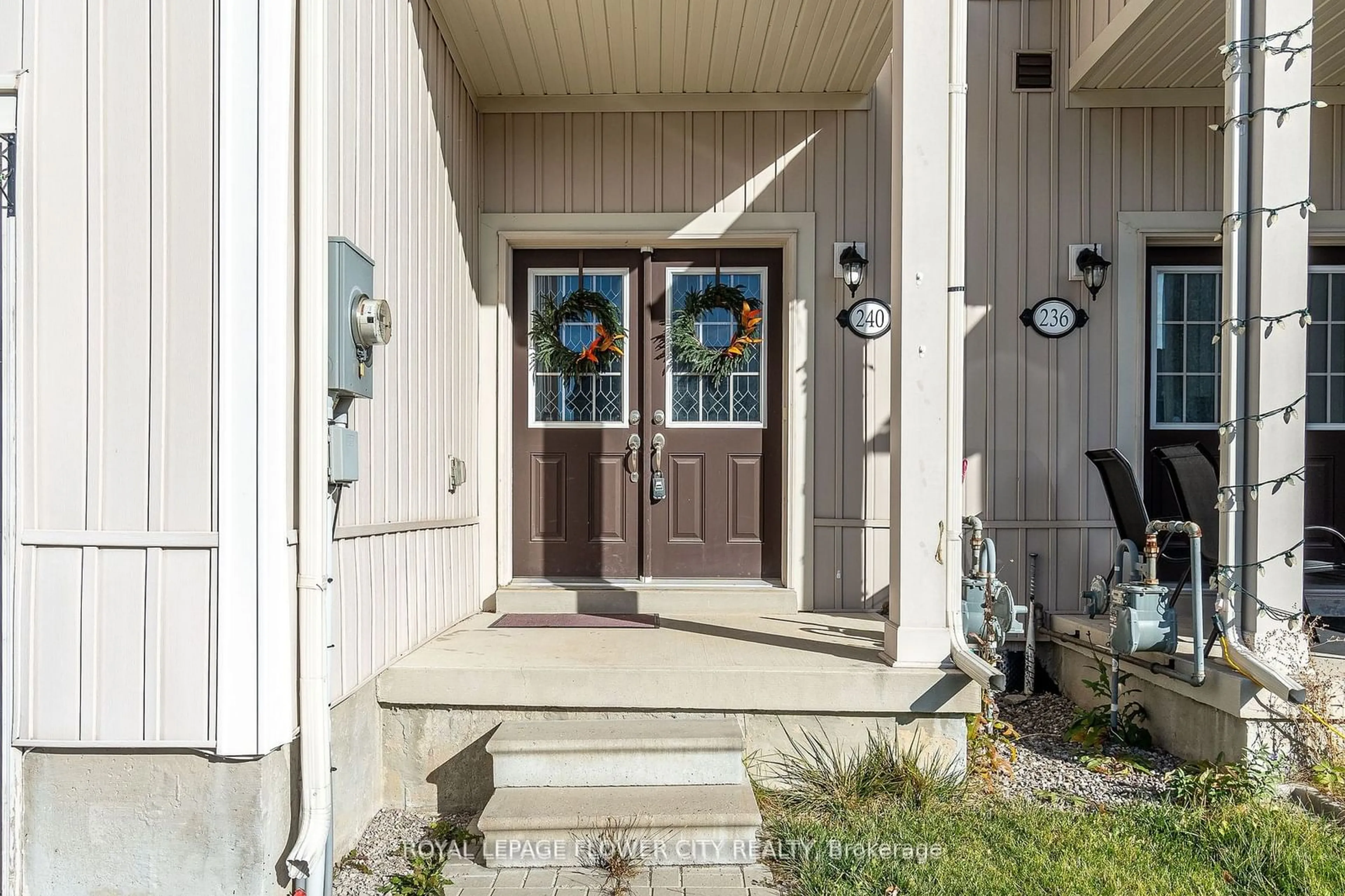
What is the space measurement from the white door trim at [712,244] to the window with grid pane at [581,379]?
0.66ft

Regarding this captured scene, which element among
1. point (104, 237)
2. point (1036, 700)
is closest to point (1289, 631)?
point (1036, 700)

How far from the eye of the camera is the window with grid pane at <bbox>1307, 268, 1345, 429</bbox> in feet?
15.1

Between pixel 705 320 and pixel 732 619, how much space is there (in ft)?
5.22

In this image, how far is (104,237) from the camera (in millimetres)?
2318

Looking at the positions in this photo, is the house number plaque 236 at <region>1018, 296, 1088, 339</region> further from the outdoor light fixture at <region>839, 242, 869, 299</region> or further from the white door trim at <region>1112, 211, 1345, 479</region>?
the outdoor light fixture at <region>839, 242, 869, 299</region>

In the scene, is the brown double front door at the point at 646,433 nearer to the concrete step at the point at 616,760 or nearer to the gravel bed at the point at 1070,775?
the gravel bed at the point at 1070,775

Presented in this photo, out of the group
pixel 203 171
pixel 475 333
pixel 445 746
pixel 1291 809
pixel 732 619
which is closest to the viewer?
pixel 203 171

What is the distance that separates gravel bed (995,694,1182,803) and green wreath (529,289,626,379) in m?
2.70

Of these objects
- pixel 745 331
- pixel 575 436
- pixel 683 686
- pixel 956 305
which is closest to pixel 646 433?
pixel 575 436

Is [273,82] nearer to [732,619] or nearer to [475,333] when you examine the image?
[475,333]

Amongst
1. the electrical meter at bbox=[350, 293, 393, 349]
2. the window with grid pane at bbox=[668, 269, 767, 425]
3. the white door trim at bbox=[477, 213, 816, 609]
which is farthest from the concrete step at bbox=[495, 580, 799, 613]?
the electrical meter at bbox=[350, 293, 393, 349]

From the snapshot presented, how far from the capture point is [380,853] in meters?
2.79

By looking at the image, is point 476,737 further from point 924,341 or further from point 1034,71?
point 1034,71

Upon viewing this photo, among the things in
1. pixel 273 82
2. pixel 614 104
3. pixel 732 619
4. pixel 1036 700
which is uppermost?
pixel 614 104
